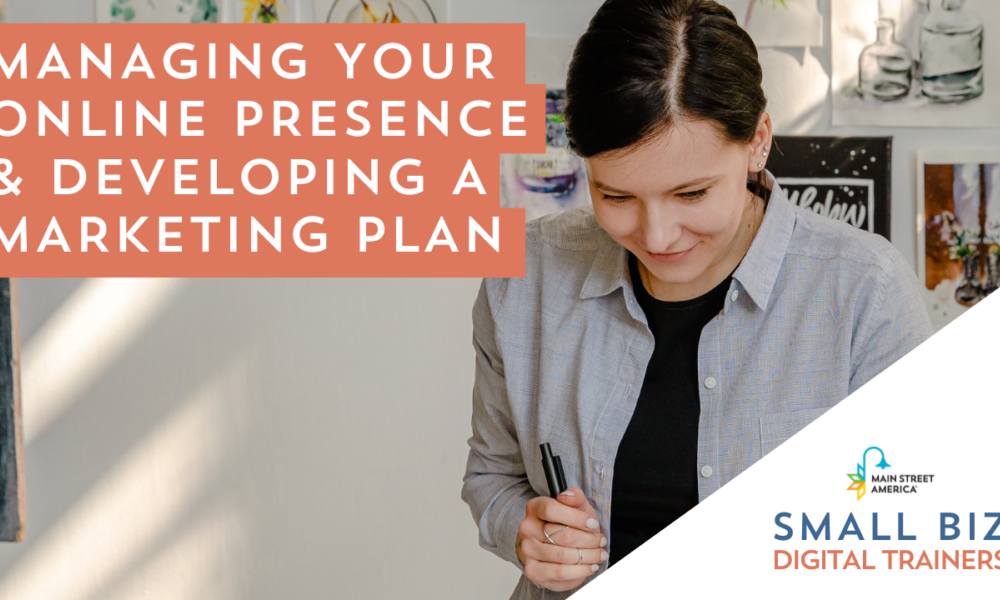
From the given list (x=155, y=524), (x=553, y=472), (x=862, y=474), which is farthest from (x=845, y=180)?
(x=155, y=524)

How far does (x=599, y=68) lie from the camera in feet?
3.18

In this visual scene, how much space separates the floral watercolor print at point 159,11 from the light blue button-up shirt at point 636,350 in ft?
3.85

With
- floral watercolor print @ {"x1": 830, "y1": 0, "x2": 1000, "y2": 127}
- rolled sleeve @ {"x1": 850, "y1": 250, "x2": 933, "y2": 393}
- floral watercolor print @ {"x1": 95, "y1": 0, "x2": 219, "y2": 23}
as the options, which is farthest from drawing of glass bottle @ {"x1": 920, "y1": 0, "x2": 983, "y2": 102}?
floral watercolor print @ {"x1": 95, "y1": 0, "x2": 219, "y2": 23}

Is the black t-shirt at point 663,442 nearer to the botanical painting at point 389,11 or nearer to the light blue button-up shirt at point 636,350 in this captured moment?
the light blue button-up shirt at point 636,350

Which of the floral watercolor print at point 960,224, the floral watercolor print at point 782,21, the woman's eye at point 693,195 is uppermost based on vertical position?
the floral watercolor print at point 782,21

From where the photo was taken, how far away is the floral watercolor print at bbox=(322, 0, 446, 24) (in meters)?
2.02

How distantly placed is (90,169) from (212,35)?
1.34 feet

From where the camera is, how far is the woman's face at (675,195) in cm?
97

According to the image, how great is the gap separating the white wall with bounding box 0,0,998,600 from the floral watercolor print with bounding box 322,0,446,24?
58cm

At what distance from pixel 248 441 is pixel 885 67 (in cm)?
166

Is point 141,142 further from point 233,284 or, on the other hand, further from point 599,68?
point 599,68

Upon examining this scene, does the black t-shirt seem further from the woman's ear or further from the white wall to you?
the white wall

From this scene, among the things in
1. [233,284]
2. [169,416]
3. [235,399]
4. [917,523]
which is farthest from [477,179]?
[917,523]

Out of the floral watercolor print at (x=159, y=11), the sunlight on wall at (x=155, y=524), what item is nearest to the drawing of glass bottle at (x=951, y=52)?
the floral watercolor print at (x=159, y=11)
